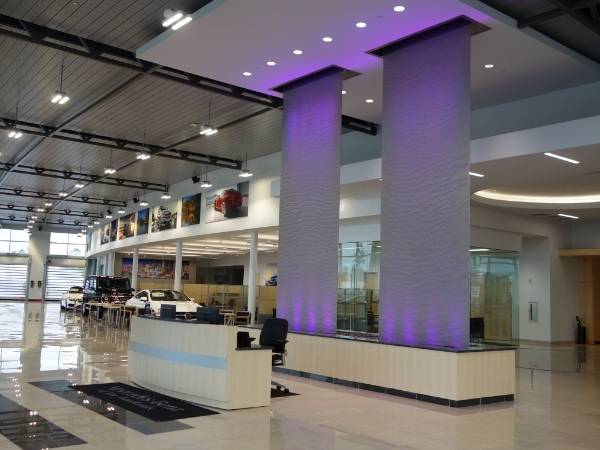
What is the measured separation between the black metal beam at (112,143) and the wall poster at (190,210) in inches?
132

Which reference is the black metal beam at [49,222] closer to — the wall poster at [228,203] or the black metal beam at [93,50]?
the wall poster at [228,203]

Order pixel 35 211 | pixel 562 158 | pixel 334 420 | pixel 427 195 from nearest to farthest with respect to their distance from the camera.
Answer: pixel 334 420 < pixel 427 195 < pixel 562 158 < pixel 35 211

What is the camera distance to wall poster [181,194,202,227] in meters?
23.2

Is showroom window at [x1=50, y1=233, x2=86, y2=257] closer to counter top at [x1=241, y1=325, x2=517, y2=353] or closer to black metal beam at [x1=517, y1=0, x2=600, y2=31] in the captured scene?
counter top at [x1=241, y1=325, x2=517, y2=353]

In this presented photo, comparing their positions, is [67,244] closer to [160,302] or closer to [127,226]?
[127,226]

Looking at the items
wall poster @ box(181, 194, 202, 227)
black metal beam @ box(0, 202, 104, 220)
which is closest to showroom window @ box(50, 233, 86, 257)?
black metal beam @ box(0, 202, 104, 220)

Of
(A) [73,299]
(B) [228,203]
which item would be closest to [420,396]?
(B) [228,203]

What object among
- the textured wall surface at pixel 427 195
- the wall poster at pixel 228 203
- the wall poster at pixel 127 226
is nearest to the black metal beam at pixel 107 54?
the textured wall surface at pixel 427 195

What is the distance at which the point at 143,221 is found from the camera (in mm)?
28766

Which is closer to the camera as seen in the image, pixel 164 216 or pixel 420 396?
pixel 420 396

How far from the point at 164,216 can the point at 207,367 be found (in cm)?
1978

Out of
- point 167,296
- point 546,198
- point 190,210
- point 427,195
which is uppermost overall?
point 190,210

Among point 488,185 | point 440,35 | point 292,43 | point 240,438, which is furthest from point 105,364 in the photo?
point 488,185

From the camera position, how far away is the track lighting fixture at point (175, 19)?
834 centimetres
